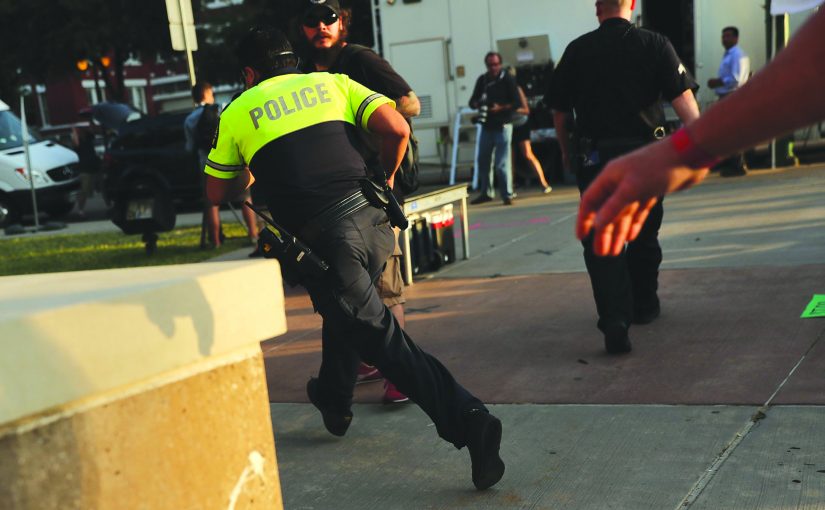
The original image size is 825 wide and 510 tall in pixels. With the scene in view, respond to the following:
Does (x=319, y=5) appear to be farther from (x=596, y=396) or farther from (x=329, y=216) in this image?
(x=596, y=396)

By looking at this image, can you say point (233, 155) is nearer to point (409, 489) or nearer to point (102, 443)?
point (409, 489)

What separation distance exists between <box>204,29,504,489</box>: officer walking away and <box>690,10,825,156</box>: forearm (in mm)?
2332

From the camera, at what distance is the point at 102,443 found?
2.04m

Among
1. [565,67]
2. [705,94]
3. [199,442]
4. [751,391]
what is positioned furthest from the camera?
[705,94]

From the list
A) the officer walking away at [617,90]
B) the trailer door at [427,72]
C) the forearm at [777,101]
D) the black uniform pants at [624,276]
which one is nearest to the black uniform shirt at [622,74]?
the officer walking away at [617,90]

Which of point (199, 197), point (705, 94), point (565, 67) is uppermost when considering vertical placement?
point (565, 67)

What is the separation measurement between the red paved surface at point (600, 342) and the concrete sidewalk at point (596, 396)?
0.02 metres

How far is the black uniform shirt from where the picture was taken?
5.69 m

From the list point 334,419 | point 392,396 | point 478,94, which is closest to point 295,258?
point 334,419

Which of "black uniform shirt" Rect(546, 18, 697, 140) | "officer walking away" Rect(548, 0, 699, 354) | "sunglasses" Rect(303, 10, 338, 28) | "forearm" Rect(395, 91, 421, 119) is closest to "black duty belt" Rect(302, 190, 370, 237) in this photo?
"forearm" Rect(395, 91, 421, 119)

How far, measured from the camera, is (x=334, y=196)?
4016mm

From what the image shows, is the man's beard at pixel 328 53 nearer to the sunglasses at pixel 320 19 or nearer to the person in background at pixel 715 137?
the sunglasses at pixel 320 19

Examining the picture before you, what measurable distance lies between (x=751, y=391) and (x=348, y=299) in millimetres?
1973

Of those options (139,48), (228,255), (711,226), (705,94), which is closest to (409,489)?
(711,226)
